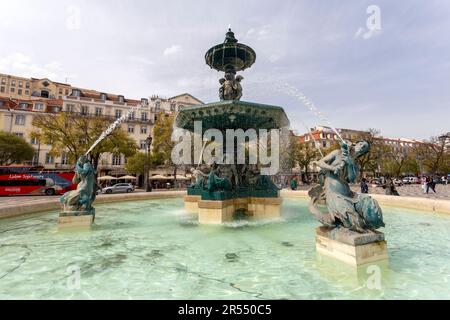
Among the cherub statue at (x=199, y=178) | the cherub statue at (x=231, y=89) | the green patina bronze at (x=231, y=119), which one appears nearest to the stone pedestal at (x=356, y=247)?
the green patina bronze at (x=231, y=119)

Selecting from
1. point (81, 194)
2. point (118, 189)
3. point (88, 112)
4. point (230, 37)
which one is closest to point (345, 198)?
point (81, 194)

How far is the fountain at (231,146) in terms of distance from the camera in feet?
29.5

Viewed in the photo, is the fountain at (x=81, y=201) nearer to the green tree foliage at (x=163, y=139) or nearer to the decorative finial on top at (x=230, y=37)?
the decorative finial on top at (x=230, y=37)

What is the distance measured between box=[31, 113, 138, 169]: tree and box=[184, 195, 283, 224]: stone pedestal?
25272 mm

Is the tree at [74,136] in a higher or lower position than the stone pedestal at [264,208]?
higher

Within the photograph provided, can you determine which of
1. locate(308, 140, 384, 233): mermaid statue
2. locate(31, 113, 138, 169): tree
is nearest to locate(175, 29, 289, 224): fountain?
locate(308, 140, 384, 233): mermaid statue

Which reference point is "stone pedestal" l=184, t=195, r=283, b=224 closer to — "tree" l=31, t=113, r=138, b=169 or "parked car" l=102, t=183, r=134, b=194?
"tree" l=31, t=113, r=138, b=169

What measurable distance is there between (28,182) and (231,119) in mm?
27194

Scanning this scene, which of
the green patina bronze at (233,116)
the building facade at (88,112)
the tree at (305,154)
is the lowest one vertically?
the green patina bronze at (233,116)

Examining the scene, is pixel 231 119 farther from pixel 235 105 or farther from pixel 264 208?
pixel 264 208

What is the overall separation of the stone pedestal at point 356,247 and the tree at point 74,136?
31.3 m

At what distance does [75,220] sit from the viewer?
7.17 m
